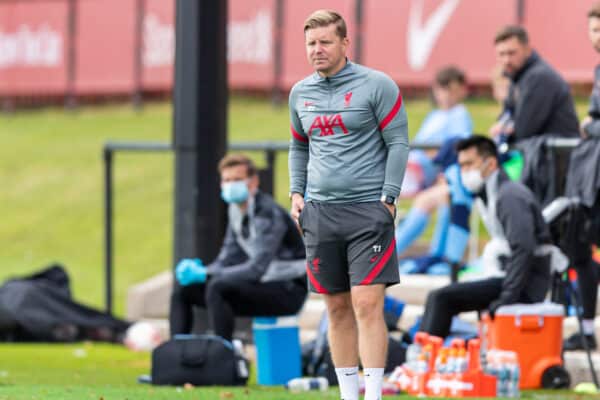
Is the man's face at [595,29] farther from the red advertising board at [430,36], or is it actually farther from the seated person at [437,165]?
the red advertising board at [430,36]

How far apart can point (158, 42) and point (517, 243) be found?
14542 mm

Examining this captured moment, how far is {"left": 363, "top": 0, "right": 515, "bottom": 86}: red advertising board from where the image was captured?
703 inches

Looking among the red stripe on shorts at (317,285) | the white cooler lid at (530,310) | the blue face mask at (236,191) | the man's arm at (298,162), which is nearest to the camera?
the red stripe on shorts at (317,285)

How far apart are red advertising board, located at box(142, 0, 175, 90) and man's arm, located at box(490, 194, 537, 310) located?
1413cm

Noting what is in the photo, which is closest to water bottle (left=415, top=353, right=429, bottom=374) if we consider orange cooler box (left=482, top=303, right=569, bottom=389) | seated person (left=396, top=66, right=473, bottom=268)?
orange cooler box (left=482, top=303, right=569, bottom=389)

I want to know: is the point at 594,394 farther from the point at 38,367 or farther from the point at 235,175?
the point at 38,367

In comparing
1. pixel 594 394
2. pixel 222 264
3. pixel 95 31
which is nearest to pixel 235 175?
pixel 222 264

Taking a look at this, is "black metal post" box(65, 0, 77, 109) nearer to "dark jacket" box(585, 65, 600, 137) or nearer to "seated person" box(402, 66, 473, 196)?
"seated person" box(402, 66, 473, 196)

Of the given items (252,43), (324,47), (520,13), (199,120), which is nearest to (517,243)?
(324,47)

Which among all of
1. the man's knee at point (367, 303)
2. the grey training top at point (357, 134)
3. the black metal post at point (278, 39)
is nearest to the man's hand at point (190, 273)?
the grey training top at point (357, 134)

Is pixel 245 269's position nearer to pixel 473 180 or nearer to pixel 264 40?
pixel 473 180

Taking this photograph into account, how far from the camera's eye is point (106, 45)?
23.4 m

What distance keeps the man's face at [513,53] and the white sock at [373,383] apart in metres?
3.62

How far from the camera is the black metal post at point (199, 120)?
10.1m
